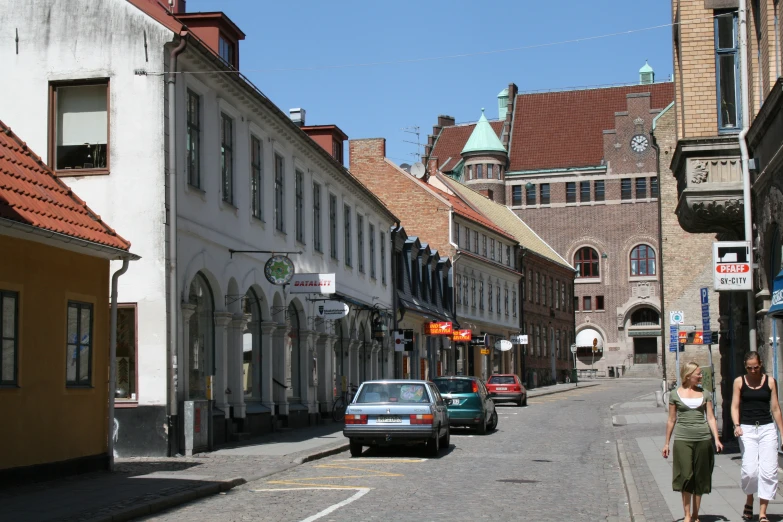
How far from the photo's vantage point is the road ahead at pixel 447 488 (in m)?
13.0

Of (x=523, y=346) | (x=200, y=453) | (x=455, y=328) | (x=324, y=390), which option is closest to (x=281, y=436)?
(x=200, y=453)

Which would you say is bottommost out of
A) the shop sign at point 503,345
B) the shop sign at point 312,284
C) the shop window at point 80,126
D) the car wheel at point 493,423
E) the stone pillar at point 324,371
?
the car wheel at point 493,423

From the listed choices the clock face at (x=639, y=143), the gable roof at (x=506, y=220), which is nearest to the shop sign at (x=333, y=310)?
the gable roof at (x=506, y=220)

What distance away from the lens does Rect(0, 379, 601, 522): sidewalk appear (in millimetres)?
12664

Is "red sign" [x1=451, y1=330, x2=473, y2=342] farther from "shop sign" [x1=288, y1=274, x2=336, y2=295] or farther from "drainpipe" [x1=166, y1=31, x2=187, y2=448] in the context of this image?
"drainpipe" [x1=166, y1=31, x2=187, y2=448]

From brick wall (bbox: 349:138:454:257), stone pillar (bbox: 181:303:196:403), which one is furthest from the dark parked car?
brick wall (bbox: 349:138:454:257)

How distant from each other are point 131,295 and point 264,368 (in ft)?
22.1

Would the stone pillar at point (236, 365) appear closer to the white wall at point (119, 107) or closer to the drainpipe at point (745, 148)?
the white wall at point (119, 107)

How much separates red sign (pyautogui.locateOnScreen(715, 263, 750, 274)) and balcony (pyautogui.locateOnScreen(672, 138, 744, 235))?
1520 millimetres

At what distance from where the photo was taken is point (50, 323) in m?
16.4

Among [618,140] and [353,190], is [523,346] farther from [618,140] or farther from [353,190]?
[353,190]

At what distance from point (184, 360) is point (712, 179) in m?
10.2

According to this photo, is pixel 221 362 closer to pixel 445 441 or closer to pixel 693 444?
pixel 445 441

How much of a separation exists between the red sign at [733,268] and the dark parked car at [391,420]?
6.45 m
